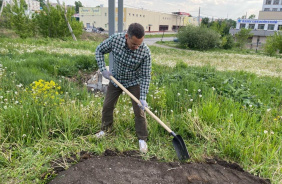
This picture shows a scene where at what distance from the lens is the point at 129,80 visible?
112 inches

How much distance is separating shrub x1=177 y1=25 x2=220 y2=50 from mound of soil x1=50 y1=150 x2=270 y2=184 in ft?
88.9

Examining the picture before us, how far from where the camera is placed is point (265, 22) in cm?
5584

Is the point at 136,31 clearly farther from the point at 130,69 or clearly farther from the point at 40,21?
the point at 40,21

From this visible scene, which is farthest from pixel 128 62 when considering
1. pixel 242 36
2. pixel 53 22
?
pixel 242 36

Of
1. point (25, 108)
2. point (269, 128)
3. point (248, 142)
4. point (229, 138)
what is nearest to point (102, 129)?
point (25, 108)

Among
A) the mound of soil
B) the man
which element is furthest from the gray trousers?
the mound of soil

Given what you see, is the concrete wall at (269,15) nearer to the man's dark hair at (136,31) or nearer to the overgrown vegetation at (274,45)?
the overgrown vegetation at (274,45)

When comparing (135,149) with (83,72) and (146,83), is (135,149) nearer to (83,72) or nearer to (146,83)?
(146,83)

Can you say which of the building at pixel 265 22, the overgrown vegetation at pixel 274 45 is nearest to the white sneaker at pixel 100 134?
the overgrown vegetation at pixel 274 45

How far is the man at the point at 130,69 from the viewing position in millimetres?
2507

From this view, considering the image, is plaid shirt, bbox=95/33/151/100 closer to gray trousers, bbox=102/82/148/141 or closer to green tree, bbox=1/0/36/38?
gray trousers, bbox=102/82/148/141

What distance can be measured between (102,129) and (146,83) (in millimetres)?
1019

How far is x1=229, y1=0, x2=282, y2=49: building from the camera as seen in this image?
52.0m

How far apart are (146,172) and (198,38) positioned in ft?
90.5
